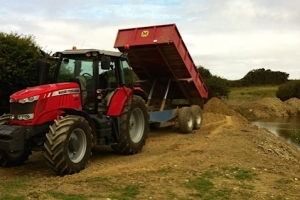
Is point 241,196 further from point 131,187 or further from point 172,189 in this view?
point 131,187

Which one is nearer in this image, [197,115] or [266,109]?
[197,115]

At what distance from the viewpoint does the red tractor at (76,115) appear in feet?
23.2

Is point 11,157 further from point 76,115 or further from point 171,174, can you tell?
point 171,174

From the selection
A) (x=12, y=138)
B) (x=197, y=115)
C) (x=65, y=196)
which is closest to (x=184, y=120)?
(x=197, y=115)

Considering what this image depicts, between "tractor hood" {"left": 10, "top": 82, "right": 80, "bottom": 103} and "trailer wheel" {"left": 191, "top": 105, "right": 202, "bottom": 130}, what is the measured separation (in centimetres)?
632

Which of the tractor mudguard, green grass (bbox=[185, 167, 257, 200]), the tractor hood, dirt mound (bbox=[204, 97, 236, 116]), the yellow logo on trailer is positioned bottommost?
green grass (bbox=[185, 167, 257, 200])

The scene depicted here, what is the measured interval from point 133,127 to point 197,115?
4.62 meters

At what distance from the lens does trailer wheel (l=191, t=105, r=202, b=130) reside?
13.7 m

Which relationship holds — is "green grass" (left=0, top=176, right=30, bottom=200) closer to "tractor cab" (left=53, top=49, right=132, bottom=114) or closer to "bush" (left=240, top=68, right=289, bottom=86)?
"tractor cab" (left=53, top=49, right=132, bottom=114)

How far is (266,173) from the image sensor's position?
24.6 ft

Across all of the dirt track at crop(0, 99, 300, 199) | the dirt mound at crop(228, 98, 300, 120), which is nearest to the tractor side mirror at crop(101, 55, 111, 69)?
the dirt track at crop(0, 99, 300, 199)

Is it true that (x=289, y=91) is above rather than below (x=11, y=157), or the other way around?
above

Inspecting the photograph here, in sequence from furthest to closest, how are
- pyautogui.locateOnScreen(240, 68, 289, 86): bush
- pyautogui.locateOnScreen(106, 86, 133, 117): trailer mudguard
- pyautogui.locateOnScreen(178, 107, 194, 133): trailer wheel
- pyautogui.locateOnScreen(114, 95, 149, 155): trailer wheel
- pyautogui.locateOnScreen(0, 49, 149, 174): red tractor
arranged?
1. pyautogui.locateOnScreen(240, 68, 289, 86): bush
2. pyautogui.locateOnScreen(178, 107, 194, 133): trailer wheel
3. pyautogui.locateOnScreen(114, 95, 149, 155): trailer wheel
4. pyautogui.locateOnScreen(106, 86, 133, 117): trailer mudguard
5. pyautogui.locateOnScreen(0, 49, 149, 174): red tractor

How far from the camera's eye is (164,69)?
512 inches
